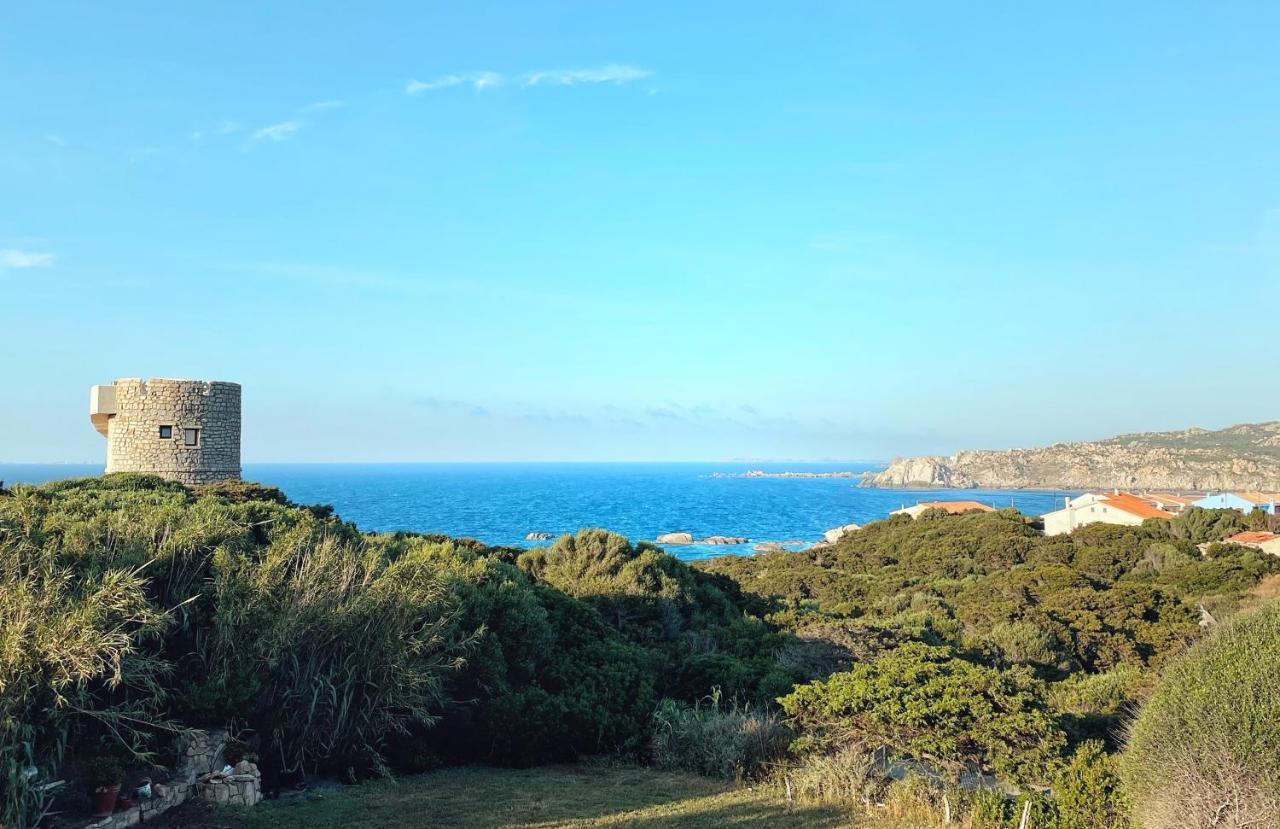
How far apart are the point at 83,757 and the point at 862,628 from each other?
42.7 feet

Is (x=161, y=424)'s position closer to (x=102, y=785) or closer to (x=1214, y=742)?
(x=102, y=785)

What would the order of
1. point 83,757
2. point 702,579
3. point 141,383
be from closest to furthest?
point 83,757 → point 141,383 → point 702,579

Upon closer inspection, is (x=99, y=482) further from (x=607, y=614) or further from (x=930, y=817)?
(x=930, y=817)

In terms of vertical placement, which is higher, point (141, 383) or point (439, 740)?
point (141, 383)

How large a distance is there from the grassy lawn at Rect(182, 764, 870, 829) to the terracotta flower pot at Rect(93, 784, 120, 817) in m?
0.84

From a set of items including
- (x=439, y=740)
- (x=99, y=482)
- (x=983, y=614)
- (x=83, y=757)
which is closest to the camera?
(x=83, y=757)

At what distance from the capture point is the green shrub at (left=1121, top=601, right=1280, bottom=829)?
20.6 ft

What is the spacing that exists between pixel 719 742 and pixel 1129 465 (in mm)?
155198

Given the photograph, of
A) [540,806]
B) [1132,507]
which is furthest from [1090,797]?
[1132,507]

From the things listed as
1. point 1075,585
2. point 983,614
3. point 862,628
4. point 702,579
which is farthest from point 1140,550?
point 862,628

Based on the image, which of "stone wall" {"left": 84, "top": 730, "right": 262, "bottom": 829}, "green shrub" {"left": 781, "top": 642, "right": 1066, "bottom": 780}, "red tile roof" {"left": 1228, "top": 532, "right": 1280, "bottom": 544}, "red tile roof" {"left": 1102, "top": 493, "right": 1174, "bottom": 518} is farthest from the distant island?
"stone wall" {"left": 84, "top": 730, "right": 262, "bottom": 829}

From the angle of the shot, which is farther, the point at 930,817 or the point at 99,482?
the point at 99,482

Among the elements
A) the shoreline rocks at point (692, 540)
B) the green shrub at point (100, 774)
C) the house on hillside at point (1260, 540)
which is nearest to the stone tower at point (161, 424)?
the green shrub at point (100, 774)

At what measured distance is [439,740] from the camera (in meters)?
10.4
